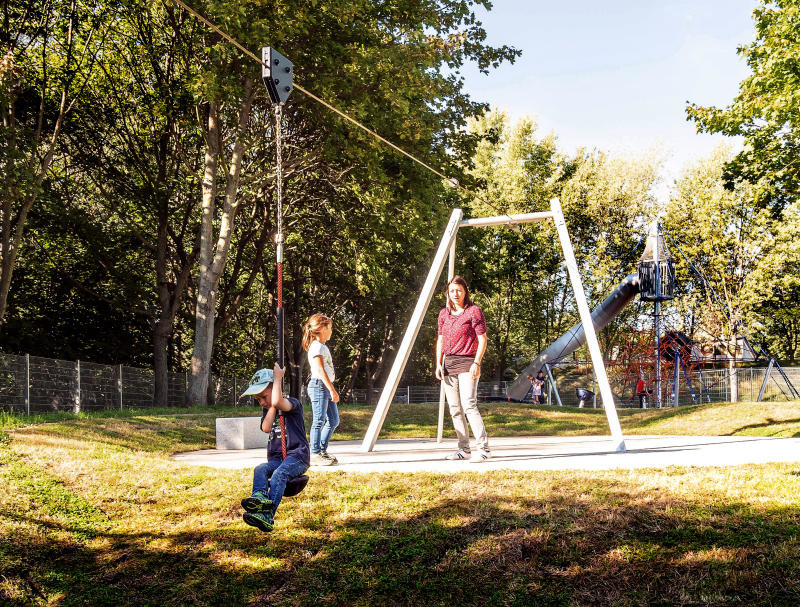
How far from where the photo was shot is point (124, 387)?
864 inches

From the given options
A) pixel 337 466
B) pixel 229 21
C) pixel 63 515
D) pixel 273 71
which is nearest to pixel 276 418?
pixel 273 71

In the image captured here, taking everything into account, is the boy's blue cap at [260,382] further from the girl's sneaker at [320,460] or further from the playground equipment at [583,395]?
the playground equipment at [583,395]

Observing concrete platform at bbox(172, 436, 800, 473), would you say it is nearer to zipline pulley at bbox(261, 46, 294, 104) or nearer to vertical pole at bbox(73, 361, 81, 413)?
zipline pulley at bbox(261, 46, 294, 104)

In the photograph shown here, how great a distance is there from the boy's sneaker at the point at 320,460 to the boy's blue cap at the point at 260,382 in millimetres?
3676

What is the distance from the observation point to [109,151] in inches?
999

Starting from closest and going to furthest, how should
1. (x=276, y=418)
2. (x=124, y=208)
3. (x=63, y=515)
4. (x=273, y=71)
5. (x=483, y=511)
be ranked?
1. (x=276, y=418)
2. (x=273, y=71)
3. (x=483, y=511)
4. (x=63, y=515)
5. (x=124, y=208)

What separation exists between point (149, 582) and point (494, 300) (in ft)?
137

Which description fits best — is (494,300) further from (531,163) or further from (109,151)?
(109,151)

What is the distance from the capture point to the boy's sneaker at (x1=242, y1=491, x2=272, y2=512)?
4.53 meters

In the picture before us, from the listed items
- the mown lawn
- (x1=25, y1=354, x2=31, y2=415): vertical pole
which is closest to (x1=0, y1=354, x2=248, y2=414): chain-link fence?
(x1=25, y1=354, x2=31, y2=415): vertical pole

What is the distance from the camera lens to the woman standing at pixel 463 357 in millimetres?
8254

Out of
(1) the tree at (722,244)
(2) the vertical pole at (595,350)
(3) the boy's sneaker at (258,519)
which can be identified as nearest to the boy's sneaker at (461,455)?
(2) the vertical pole at (595,350)

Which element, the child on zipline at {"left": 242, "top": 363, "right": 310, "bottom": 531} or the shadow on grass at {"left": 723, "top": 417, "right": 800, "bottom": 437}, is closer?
the child on zipline at {"left": 242, "top": 363, "right": 310, "bottom": 531}

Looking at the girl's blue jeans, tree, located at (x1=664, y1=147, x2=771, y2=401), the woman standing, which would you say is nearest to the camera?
the woman standing
